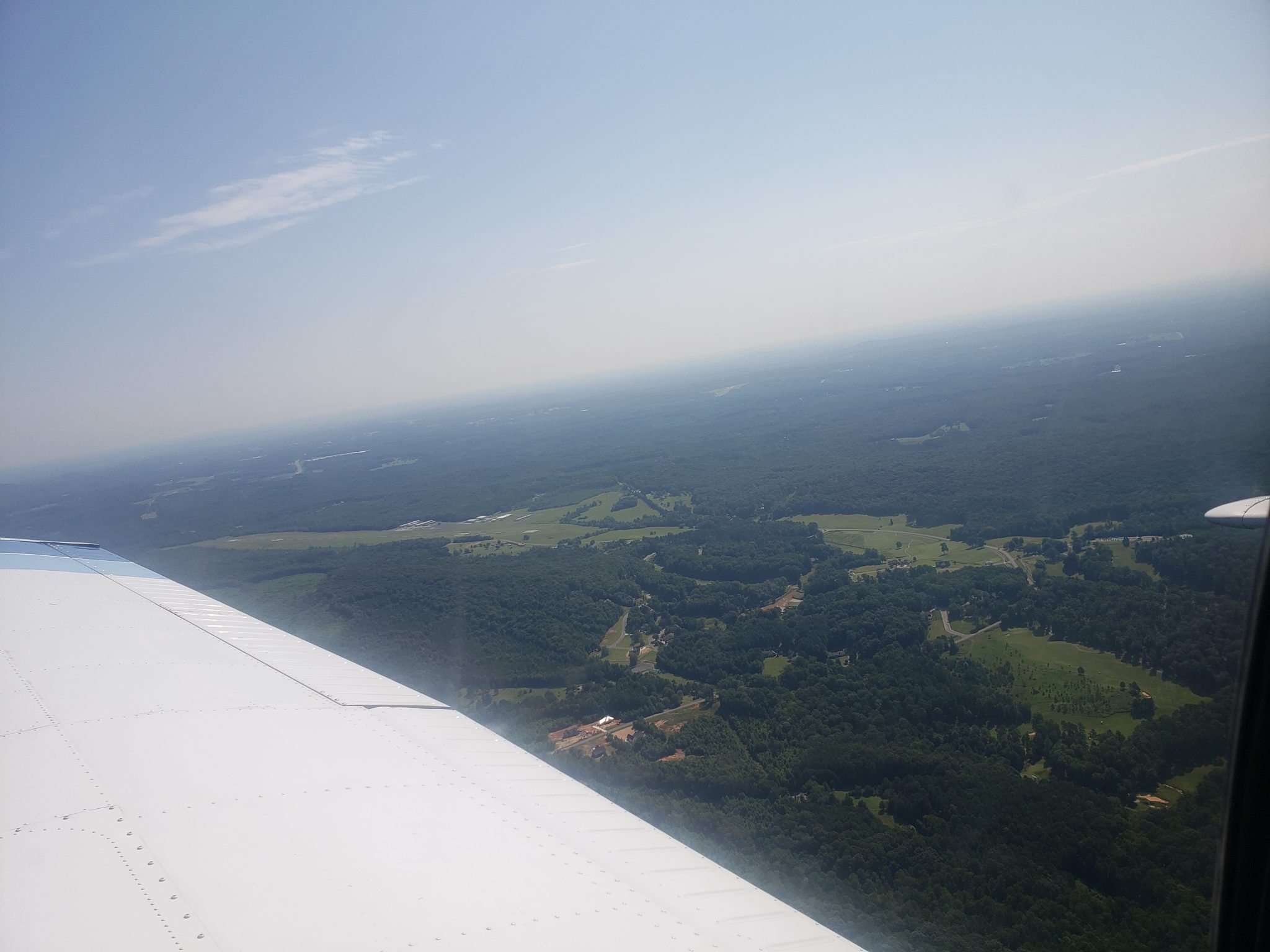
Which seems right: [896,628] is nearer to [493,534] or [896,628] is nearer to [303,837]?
[303,837]

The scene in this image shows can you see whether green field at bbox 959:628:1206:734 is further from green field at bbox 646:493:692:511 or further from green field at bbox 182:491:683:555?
green field at bbox 646:493:692:511

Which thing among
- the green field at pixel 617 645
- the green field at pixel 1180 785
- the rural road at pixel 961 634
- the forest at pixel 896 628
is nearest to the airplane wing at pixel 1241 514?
the forest at pixel 896 628

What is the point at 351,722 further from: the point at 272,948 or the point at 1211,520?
the point at 1211,520

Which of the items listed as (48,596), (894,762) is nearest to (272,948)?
(48,596)

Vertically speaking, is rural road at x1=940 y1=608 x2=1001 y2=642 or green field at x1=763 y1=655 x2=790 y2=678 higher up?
rural road at x1=940 y1=608 x2=1001 y2=642

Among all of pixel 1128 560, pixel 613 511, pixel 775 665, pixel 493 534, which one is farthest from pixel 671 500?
pixel 1128 560

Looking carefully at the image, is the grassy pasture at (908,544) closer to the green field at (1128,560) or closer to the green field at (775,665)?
the green field at (1128,560)

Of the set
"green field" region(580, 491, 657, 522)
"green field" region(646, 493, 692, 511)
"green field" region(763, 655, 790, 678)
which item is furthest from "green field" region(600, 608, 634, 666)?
"green field" region(646, 493, 692, 511)
